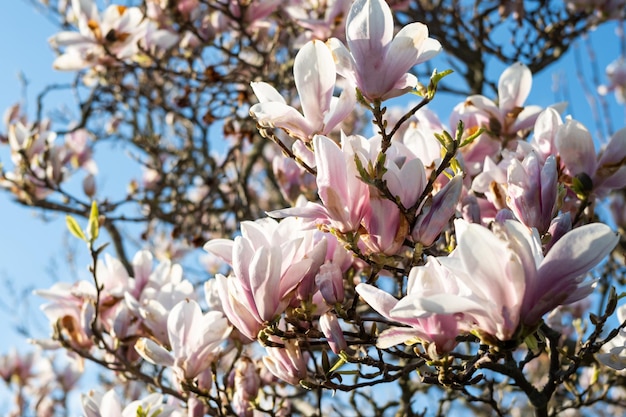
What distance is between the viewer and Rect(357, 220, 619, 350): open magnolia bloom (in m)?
0.78

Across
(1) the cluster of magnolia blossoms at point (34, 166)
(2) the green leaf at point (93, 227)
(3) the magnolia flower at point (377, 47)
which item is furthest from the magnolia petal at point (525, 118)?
(1) the cluster of magnolia blossoms at point (34, 166)

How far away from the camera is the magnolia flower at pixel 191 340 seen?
4.16 ft

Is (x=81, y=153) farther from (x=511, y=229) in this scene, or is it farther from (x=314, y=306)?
(x=511, y=229)

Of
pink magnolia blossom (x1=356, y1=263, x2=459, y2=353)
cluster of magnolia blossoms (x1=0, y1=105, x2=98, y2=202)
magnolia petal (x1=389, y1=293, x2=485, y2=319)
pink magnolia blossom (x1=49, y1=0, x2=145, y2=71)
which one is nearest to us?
magnolia petal (x1=389, y1=293, x2=485, y2=319)

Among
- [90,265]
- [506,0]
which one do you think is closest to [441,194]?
[90,265]

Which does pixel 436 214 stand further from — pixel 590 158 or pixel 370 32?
pixel 590 158

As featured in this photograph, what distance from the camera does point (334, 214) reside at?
100 cm

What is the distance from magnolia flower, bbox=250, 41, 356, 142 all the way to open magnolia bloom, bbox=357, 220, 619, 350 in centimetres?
36

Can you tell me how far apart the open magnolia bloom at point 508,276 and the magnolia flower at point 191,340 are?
1.82ft

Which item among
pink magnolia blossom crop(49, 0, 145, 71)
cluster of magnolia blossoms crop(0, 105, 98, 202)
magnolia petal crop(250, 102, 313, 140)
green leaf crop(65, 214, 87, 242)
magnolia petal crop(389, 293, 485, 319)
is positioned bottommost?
magnolia petal crop(389, 293, 485, 319)

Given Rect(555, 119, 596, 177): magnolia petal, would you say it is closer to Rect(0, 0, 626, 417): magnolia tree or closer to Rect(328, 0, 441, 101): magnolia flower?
Rect(0, 0, 626, 417): magnolia tree

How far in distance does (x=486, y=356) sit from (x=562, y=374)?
288 mm

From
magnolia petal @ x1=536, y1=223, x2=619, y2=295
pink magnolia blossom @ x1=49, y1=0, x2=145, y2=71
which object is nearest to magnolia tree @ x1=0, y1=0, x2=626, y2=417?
magnolia petal @ x1=536, y1=223, x2=619, y2=295

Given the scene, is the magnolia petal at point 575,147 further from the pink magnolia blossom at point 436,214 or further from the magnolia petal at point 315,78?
the magnolia petal at point 315,78
